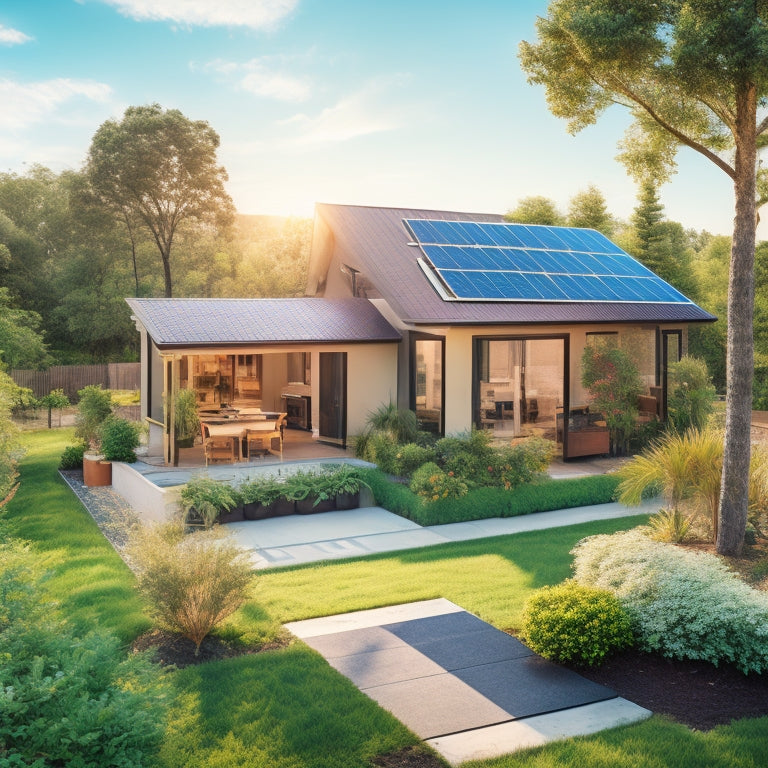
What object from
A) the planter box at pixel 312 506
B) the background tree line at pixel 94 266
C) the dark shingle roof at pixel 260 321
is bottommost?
the planter box at pixel 312 506

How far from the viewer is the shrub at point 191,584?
7.06m

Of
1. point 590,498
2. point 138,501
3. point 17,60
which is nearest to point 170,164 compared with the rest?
point 17,60

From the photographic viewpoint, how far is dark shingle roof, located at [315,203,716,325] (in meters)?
15.2

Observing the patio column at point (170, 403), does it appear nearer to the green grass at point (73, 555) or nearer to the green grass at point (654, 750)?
the green grass at point (73, 555)

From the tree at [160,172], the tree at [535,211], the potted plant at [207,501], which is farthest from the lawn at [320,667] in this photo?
→ the tree at [160,172]

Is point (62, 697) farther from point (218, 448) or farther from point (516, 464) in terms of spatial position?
point (218, 448)

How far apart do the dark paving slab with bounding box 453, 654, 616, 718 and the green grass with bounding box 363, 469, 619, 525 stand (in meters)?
5.25

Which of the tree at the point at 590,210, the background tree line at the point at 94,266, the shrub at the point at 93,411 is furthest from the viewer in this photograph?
the background tree line at the point at 94,266

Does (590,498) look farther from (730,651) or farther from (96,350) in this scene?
(96,350)

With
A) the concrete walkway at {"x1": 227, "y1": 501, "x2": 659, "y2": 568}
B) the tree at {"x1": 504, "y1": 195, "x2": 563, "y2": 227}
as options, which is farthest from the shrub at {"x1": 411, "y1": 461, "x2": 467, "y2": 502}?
the tree at {"x1": 504, "y1": 195, "x2": 563, "y2": 227}

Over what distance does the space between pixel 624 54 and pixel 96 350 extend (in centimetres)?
3586

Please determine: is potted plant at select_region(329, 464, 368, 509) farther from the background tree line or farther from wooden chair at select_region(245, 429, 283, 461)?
the background tree line

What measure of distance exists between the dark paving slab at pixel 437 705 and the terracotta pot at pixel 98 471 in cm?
1128

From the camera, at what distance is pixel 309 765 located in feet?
16.8
